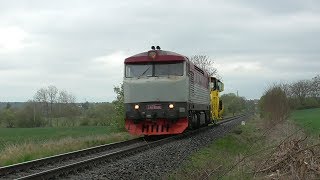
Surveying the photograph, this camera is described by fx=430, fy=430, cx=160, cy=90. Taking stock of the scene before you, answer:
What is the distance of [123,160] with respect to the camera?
13.0 meters

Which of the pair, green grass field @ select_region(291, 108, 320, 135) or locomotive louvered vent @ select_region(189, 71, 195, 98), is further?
green grass field @ select_region(291, 108, 320, 135)

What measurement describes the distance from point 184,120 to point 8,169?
35.8ft

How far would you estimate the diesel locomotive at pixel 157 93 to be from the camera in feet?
66.1

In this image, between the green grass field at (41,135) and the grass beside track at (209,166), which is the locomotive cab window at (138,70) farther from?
the green grass field at (41,135)

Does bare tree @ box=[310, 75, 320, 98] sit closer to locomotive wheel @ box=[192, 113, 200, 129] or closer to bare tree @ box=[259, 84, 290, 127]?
bare tree @ box=[259, 84, 290, 127]

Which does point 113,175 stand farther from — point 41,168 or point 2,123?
point 2,123

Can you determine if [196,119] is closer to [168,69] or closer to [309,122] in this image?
[168,69]

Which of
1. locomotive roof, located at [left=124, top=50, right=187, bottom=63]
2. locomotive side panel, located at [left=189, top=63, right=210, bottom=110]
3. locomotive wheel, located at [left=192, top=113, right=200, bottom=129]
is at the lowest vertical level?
locomotive wheel, located at [left=192, top=113, right=200, bottom=129]

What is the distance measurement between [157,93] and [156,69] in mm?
1259

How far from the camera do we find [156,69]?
20.8 metres

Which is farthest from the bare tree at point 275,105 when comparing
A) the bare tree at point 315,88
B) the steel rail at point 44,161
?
the bare tree at point 315,88

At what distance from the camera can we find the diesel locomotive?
20.2m

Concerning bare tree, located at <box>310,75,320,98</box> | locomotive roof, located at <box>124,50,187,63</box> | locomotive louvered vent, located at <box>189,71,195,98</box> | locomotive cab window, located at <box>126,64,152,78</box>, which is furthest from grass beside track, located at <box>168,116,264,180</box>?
bare tree, located at <box>310,75,320,98</box>

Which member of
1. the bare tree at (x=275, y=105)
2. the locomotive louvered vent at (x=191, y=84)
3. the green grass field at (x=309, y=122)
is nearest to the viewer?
the locomotive louvered vent at (x=191, y=84)
